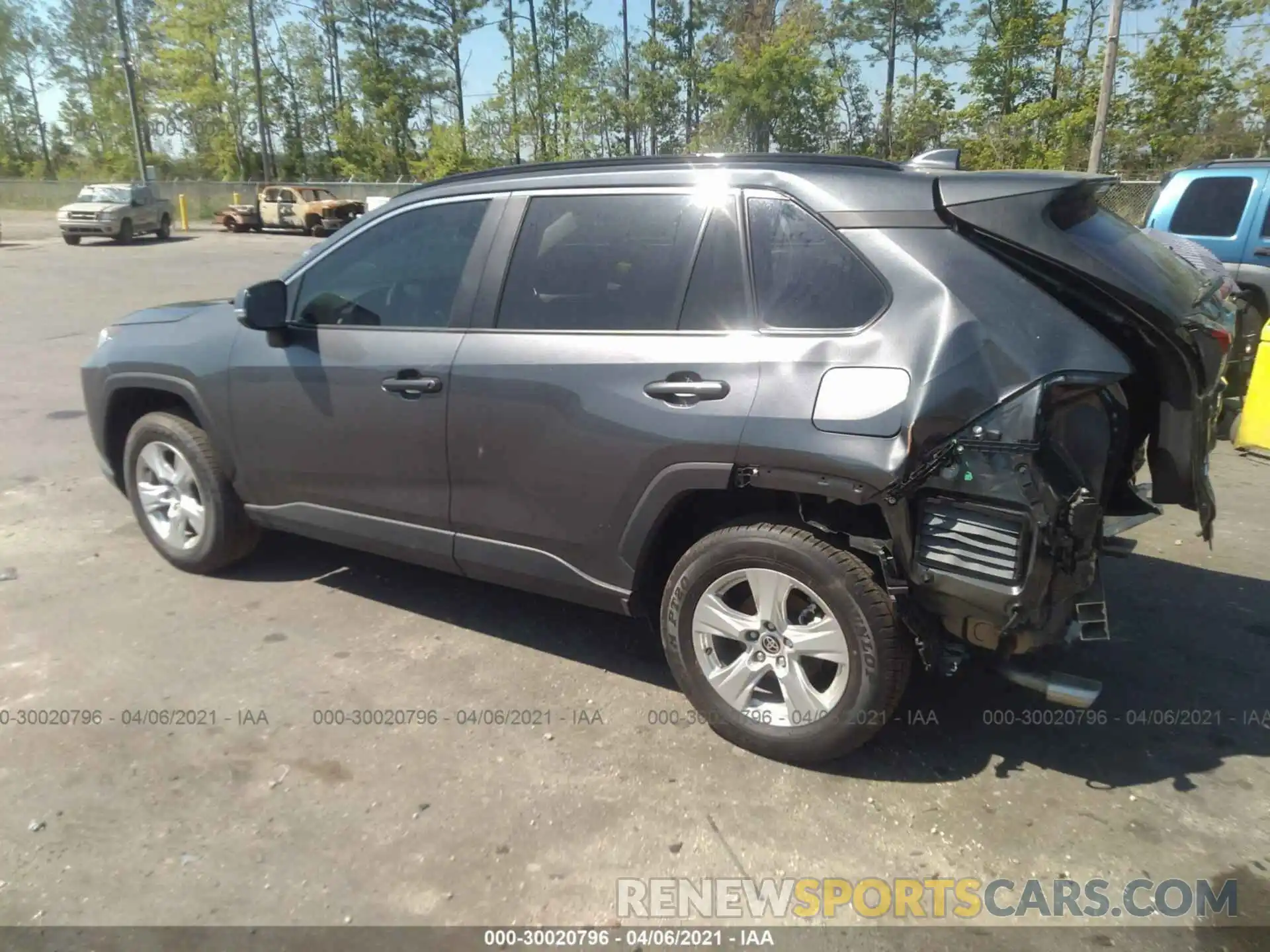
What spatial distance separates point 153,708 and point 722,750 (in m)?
2.10

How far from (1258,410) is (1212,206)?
3.06m

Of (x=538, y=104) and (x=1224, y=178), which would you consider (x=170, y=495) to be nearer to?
(x=1224, y=178)

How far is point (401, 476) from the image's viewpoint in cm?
391

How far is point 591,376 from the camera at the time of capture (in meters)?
3.36

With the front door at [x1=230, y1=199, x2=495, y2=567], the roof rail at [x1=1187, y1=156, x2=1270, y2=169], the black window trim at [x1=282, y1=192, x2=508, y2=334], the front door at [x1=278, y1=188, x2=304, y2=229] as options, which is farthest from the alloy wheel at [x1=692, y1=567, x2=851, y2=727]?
the front door at [x1=278, y1=188, x2=304, y2=229]

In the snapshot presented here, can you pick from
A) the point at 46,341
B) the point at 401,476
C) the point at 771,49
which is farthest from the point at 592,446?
the point at 771,49

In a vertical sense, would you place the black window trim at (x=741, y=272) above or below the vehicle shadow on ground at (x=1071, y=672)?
above

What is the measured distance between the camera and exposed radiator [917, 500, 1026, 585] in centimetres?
276

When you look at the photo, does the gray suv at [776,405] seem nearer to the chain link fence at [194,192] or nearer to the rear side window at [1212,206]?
the rear side window at [1212,206]

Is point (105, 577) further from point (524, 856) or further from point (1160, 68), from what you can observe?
point (1160, 68)

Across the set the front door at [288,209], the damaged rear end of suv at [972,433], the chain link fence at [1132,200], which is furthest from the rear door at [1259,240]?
the front door at [288,209]

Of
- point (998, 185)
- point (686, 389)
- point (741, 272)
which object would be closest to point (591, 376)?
point (686, 389)

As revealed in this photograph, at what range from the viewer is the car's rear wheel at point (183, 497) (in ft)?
14.9

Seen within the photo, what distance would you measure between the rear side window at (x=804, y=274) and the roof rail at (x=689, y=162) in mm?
228
